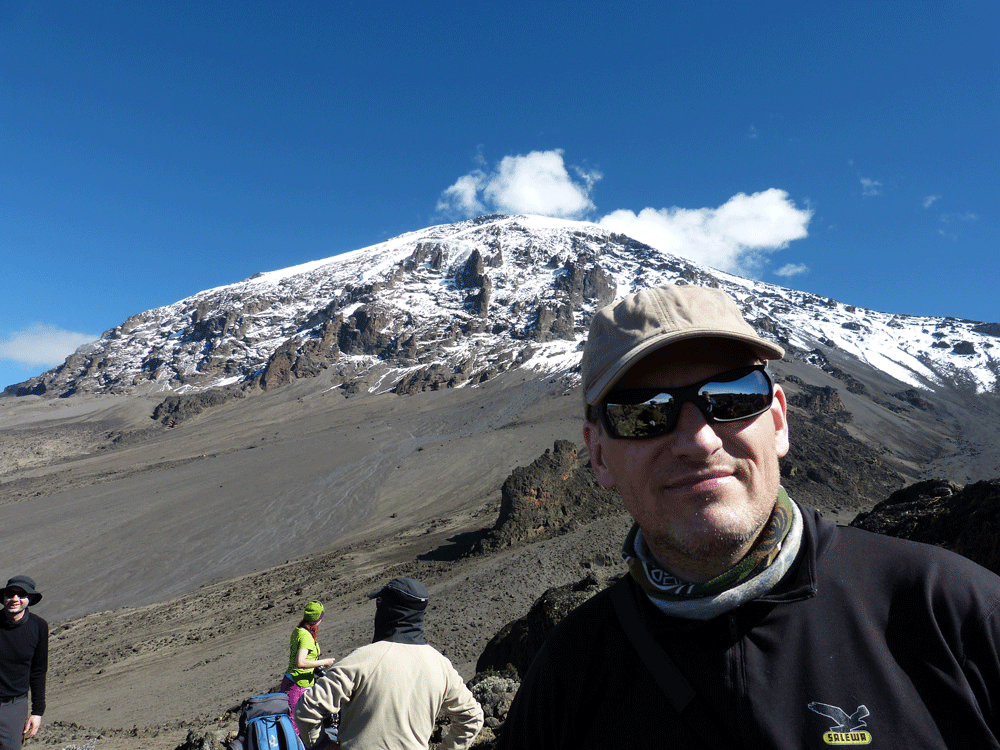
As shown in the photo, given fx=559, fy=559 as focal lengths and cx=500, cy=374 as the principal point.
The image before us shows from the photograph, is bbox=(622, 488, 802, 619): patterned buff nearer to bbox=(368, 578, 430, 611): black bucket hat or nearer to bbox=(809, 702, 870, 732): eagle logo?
bbox=(809, 702, 870, 732): eagle logo

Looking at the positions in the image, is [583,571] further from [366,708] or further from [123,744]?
[366,708]

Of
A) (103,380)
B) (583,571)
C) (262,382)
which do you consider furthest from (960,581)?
(103,380)

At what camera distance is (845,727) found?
0.92 metres

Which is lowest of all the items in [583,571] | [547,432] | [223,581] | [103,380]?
[223,581]

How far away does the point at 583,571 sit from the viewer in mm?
15219

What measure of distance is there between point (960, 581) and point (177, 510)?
44.9 metres

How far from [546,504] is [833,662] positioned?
19877mm

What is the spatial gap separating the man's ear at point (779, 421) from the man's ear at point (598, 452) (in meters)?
0.38

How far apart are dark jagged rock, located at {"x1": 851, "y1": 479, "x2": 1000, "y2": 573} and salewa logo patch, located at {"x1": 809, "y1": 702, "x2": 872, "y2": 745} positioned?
4516mm

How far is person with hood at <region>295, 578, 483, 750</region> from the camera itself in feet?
9.53

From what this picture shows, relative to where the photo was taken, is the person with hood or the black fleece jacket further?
the black fleece jacket

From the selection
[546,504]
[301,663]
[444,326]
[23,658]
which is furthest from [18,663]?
[444,326]

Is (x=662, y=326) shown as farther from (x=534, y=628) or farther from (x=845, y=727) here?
(x=534, y=628)

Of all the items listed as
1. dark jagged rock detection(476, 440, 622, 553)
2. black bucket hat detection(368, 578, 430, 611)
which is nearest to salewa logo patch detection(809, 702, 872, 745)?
black bucket hat detection(368, 578, 430, 611)
